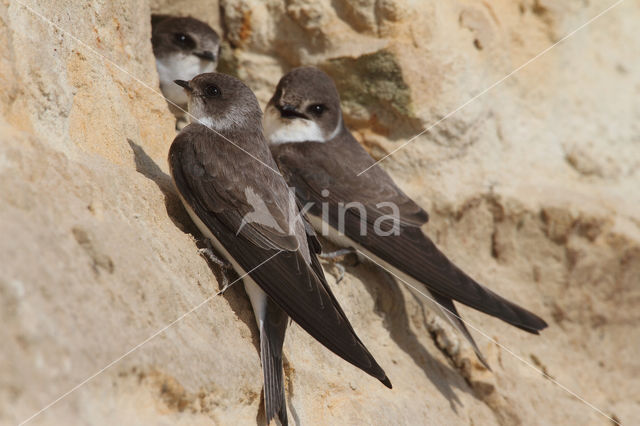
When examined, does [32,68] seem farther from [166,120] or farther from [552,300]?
[552,300]

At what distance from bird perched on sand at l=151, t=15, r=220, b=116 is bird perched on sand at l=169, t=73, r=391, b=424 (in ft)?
3.40

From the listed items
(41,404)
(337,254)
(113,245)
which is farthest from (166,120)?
(41,404)

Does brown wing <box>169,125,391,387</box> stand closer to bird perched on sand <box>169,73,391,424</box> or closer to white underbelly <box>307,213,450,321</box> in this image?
bird perched on sand <box>169,73,391,424</box>

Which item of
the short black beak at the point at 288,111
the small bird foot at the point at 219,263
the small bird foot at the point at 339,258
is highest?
the short black beak at the point at 288,111

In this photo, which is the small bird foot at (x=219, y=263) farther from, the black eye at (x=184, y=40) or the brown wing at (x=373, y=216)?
the black eye at (x=184, y=40)

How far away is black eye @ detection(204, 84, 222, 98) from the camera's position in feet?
8.99

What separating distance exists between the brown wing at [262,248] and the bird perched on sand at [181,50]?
1.20 m

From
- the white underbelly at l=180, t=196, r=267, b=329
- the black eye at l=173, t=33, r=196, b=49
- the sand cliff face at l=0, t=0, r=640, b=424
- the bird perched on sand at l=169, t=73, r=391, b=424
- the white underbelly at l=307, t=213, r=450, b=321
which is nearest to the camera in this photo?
the sand cliff face at l=0, t=0, r=640, b=424

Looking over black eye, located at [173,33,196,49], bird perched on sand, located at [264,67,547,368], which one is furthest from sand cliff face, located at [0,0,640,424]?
black eye, located at [173,33,196,49]

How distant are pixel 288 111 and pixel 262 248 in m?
1.22

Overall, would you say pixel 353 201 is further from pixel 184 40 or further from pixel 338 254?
pixel 184 40

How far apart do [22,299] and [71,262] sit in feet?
0.60

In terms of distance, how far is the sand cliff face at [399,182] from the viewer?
5.24 ft

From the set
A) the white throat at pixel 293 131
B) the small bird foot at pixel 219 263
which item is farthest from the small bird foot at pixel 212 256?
the white throat at pixel 293 131
